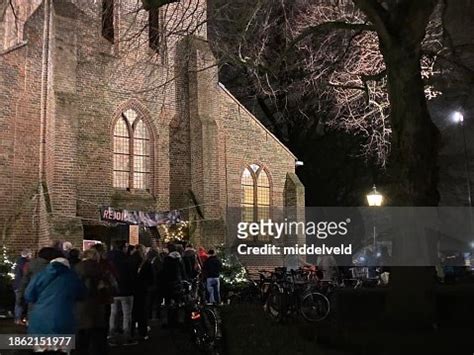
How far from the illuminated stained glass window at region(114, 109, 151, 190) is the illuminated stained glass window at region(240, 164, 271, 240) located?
4.56 metres

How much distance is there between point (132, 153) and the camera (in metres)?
23.2

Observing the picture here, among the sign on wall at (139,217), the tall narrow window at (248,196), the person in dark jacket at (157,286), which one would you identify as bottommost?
the person in dark jacket at (157,286)

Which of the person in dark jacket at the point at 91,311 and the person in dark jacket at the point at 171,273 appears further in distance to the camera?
the person in dark jacket at the point at 171,273

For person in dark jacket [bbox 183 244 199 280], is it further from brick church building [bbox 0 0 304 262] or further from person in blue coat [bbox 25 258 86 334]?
person in blue coat [bbox 25 258 86 334]

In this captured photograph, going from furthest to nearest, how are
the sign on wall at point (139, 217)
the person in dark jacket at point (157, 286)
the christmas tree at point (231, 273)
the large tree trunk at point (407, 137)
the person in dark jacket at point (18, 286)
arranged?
the sign on wall at point (139, 217)
the christmas tree at point (231, 273)
the person in dark jacket at point (18, 286)
the person in dark jacket at point (157, 286)
the large tree trunk at point (407, 137)

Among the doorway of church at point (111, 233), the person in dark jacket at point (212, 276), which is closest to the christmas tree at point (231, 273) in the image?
the doorway of church at point (111, 233)

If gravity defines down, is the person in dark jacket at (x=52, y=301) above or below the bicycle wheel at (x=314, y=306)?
above

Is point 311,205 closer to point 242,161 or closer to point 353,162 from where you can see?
point 353,162

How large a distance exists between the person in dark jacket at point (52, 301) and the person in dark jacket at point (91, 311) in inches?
43.4

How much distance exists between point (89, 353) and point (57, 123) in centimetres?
1295

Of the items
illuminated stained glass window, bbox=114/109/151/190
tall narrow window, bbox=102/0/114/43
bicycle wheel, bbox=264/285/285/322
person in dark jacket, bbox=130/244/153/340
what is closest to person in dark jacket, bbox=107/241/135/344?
person in dark jacket, bbox=130/244/153/340

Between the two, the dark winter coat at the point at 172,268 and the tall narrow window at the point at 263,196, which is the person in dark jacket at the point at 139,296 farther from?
the tall narrow window at the point at 263,196

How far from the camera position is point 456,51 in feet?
46.4

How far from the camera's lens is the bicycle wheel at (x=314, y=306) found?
13.9 metres
